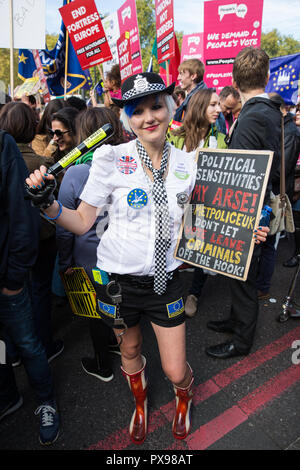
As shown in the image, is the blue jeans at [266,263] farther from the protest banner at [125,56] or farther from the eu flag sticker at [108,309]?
the protest banner at [125,56]

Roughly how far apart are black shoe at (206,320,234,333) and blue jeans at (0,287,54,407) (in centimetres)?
164

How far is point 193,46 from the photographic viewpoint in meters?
13.2

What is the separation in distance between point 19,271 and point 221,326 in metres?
2.10

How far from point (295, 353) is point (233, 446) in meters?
1.17


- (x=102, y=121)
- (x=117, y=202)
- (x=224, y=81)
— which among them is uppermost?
(x=224, y=81)

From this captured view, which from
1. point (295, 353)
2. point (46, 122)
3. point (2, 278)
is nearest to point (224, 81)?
point (46, 122)

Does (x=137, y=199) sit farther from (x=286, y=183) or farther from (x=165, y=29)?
(x=165, y=29)

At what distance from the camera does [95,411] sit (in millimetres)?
2264

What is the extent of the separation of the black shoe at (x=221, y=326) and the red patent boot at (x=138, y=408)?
47.9 inches

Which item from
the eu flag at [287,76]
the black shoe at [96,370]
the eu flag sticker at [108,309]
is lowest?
the black shoe at [96,370]

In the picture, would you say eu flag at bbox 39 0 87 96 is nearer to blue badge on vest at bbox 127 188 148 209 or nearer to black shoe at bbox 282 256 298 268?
black shoe at bbox 282 256 298 268

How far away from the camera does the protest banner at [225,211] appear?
6.65 feet

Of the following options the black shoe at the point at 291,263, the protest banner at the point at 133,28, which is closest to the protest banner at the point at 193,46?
the protest banner at the point at 133,28
